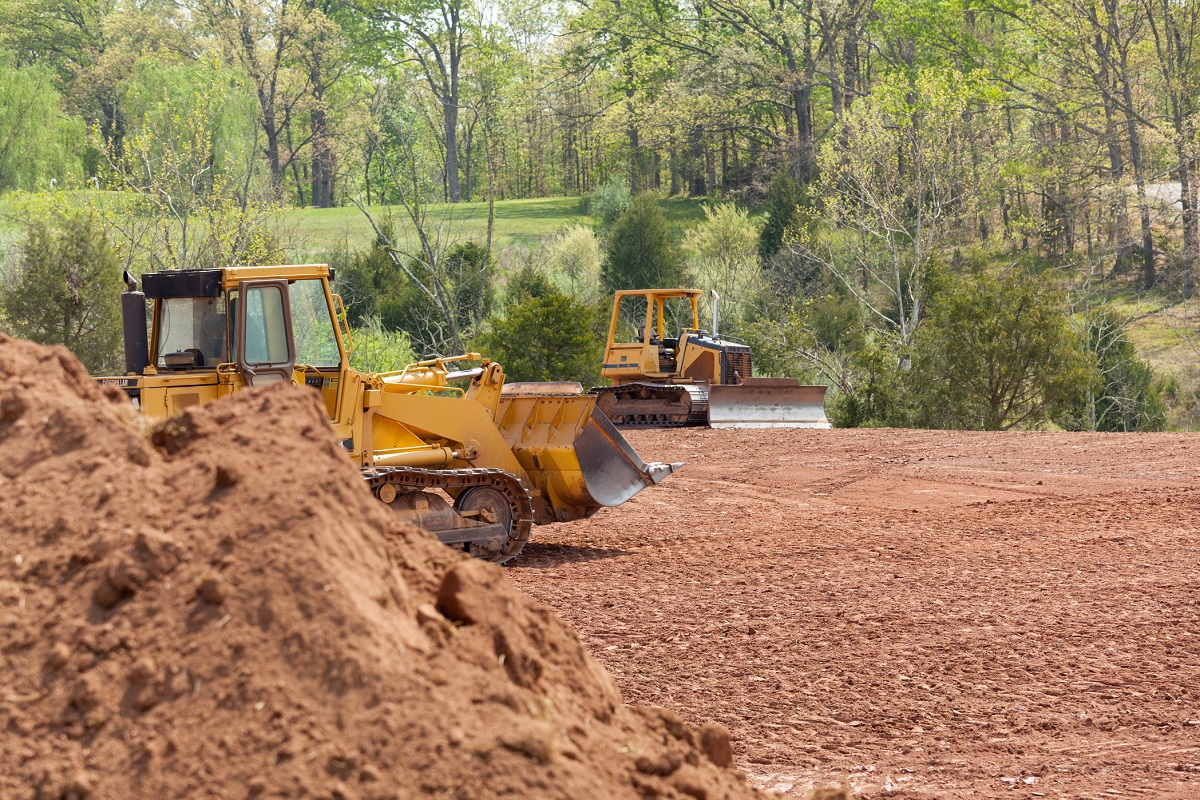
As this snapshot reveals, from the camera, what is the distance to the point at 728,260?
38.0 m

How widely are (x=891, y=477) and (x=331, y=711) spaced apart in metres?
12.9

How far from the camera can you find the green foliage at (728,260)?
35.3 metres

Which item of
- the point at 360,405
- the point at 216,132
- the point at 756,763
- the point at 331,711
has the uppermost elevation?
the point at 216,132

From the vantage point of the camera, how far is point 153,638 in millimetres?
3389

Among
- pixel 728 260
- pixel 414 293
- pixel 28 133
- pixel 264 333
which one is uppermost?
pixel 28 133

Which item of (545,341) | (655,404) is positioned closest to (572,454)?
(655,404)

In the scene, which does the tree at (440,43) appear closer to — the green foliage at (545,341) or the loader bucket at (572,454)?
the green foliage at (545,341)

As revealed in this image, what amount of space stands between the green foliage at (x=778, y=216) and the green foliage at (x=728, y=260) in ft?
1.55

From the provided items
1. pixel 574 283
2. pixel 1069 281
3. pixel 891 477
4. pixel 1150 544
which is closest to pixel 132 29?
pixel 574 283

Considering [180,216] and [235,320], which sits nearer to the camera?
[235,320]

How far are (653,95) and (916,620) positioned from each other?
5018 centimetres

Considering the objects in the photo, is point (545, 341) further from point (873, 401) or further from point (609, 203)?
point (609, 203)

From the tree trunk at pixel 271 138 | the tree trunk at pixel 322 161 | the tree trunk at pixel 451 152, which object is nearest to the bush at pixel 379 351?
the tree trunk at pixel 271 138

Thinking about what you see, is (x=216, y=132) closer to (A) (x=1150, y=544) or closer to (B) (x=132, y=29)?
(B) (x=132, y=29)
